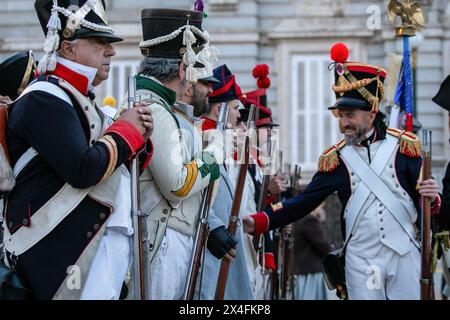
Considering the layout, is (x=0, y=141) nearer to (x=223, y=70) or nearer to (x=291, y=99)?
(x=223, y=70)

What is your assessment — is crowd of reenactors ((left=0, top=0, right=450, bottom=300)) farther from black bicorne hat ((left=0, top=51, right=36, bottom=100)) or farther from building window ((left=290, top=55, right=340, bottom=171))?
building window ((left=290, top=55, right=340, bottom=171))

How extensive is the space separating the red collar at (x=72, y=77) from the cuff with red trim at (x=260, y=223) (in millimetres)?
2430

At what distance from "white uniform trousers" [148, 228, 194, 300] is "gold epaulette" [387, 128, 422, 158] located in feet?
6.15

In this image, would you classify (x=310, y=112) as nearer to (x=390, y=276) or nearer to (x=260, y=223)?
(x=260, y=223)

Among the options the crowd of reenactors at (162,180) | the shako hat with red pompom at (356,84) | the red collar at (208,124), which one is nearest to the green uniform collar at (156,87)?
the crowd of reenactors at (162,180)

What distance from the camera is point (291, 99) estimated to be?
20.4m

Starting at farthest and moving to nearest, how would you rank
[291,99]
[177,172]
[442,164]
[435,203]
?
[291,99]
[442,164]
[435,203]
[177,172]

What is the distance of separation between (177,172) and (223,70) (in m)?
2.56

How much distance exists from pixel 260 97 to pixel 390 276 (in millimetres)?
2622

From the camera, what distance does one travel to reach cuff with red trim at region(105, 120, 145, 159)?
443 centimetres

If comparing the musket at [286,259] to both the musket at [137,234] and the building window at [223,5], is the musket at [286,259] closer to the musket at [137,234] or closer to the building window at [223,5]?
the musket at [137,234]

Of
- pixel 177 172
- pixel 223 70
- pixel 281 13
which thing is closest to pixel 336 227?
pixel 281 13

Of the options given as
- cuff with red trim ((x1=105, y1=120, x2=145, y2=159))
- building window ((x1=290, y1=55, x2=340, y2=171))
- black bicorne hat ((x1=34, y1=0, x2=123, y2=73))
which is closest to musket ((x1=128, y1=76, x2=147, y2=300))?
cuff with red trim ((x1=105, y1=120, x2=145, y2=159))

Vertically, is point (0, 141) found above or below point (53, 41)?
below
